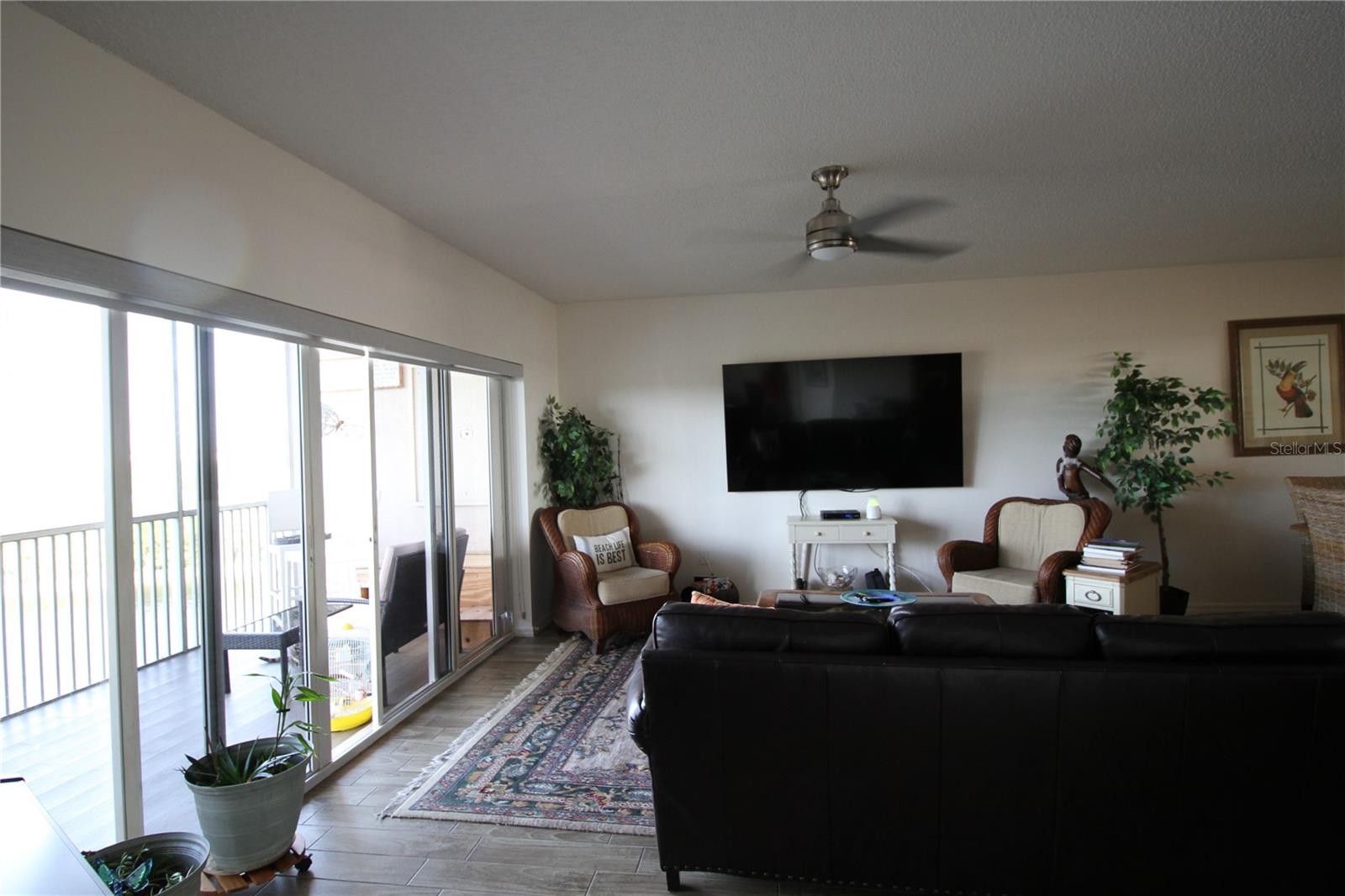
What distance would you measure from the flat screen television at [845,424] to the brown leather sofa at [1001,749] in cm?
305

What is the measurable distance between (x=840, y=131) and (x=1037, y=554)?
3343 millimetres

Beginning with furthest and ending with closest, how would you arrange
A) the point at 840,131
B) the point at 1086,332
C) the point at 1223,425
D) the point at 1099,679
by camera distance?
the point at 1086,332, the point at 1223,425, the point at 840,131, the point at 1099,679

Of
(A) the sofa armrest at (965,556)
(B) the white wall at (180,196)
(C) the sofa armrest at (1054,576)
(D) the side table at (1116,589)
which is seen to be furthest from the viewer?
(A) the sofa armrest at (965,556)

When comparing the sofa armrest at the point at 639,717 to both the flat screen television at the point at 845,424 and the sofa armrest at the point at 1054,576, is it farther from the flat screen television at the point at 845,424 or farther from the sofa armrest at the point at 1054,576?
the flat screen television at the point at 845,424

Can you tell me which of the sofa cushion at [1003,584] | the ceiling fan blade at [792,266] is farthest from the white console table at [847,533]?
the ceiling fan blade at [792,266]

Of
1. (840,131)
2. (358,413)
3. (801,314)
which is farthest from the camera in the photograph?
(801,314)

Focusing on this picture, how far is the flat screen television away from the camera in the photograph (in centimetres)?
470

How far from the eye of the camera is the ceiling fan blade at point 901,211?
9.87 ft

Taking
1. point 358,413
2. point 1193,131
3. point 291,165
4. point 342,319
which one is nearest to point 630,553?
point 358,413

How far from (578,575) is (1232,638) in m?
3.32

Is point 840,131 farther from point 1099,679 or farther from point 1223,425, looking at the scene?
point 1223,425

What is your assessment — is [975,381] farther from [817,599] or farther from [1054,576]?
[817,599]

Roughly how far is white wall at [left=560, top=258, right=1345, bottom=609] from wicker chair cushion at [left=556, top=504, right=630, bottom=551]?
34 centimetres

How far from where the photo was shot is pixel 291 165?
7.84ft
